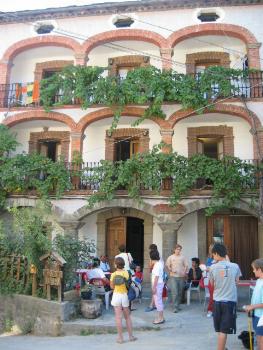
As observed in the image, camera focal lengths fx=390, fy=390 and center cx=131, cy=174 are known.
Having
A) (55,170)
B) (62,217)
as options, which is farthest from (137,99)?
(62,217)

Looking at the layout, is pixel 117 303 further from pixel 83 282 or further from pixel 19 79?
pixel 19 79

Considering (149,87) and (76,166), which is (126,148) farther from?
(149,87)

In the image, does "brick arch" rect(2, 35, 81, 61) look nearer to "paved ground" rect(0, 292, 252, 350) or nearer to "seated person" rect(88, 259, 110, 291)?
"seated person" rect(88, 259, 110, 291)

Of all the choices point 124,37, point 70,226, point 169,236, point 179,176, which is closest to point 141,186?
point 179,176

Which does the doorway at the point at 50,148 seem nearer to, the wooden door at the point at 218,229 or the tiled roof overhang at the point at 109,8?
the tiled roof overhang at the point at 109,8

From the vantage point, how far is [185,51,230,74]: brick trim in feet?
51.5

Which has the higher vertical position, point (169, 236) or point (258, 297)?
point (169, 236)

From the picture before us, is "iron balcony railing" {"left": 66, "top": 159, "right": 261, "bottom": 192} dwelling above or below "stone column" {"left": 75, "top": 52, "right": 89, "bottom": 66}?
below

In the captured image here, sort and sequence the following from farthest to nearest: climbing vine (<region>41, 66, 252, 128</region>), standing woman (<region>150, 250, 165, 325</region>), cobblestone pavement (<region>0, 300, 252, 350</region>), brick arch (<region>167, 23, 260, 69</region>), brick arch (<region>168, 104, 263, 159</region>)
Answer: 1. brick arch (<region>167, 23, 260, 69</region>)
2. brick arch (<region>168, 104, 263, 159</region>)
3. climbing vine (<region>41, 66, 252, 128</region>)
4. standing woman (<region>150, 250, 165, 325</region>)
5. cobblestone pavement (<region>0, 300, 252, 350</region>)

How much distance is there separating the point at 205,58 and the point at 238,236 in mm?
7204

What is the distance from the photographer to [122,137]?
15766mm

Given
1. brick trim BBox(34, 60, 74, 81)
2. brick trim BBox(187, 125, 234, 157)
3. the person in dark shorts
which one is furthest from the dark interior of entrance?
the person in dark shorts

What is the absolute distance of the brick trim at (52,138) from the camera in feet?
52.4

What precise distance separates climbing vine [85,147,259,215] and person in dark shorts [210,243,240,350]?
6936mm
